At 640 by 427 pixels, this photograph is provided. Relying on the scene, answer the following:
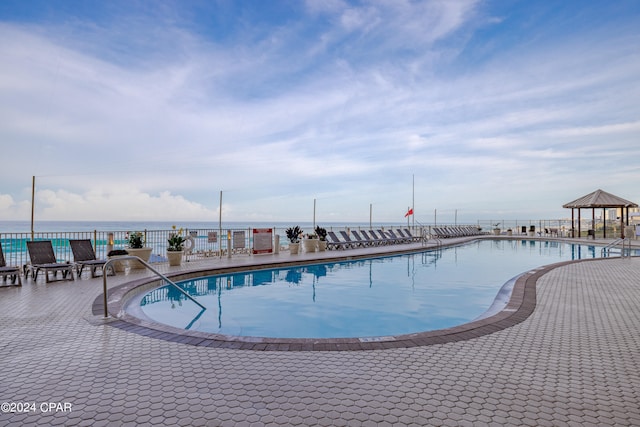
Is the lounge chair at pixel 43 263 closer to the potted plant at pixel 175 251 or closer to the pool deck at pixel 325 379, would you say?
the potted plant at pixel 175 251

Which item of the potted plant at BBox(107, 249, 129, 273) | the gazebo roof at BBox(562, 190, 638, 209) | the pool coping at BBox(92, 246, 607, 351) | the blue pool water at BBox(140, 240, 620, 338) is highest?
the gazebo roof at BBox(562, 190, 638, 209)

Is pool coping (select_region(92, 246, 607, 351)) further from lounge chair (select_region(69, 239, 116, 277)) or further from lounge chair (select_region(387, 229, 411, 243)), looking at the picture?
lounge chair (select_region(387, 229, 411, 243))

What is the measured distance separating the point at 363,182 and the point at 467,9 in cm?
1636

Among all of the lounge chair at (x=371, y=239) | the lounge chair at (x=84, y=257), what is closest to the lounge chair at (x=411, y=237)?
the lounge chair at (x=371, y=239)

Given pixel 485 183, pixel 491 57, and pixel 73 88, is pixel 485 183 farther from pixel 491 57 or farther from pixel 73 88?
pixel 73 88

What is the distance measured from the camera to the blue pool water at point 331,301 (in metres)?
5.24

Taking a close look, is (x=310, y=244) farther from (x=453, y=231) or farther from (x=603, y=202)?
(x=603, y=202)

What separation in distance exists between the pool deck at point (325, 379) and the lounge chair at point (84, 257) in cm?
346

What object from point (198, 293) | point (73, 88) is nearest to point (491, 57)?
point (198, 293)

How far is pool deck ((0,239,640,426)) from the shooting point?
6.88 ft

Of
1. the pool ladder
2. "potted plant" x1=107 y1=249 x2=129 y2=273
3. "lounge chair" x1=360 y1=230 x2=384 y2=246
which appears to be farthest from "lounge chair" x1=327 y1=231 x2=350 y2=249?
the pool ladder

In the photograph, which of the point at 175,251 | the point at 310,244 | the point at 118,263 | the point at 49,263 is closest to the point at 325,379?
the point at 49,263

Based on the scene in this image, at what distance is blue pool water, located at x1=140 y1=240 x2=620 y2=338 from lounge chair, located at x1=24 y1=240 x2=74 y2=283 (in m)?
1.96

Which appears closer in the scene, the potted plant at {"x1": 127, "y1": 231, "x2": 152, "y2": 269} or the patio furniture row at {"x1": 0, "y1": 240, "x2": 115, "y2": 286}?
the patio furniture row at {"x1": 0, "y1": 240, "x2": 115, "y2": 286}
